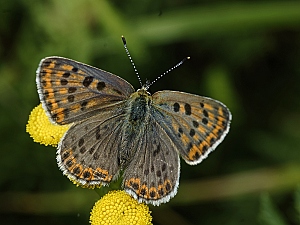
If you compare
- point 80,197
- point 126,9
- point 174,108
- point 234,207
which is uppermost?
point 126,9

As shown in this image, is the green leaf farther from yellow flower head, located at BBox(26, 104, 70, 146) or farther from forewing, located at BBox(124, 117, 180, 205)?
yellow flower head, located at BBox(26, 104, 70, 146)

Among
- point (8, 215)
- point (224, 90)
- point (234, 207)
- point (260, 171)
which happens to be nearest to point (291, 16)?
point (224, 90)

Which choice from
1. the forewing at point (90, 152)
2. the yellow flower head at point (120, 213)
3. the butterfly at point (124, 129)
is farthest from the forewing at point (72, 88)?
the yellow flower head at point (120, 213)

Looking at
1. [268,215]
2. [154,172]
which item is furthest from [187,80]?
[154,172]

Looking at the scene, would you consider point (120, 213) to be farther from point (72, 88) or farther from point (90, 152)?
point (72, 88)

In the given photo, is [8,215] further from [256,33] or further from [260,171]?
[256,33]

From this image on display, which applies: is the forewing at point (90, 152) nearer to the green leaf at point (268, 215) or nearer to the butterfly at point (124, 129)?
the butterfly at point (124, 129)

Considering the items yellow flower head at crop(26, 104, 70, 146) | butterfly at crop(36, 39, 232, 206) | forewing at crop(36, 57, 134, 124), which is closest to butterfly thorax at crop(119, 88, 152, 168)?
butterfly at crop(36, 39, 232, 206)
